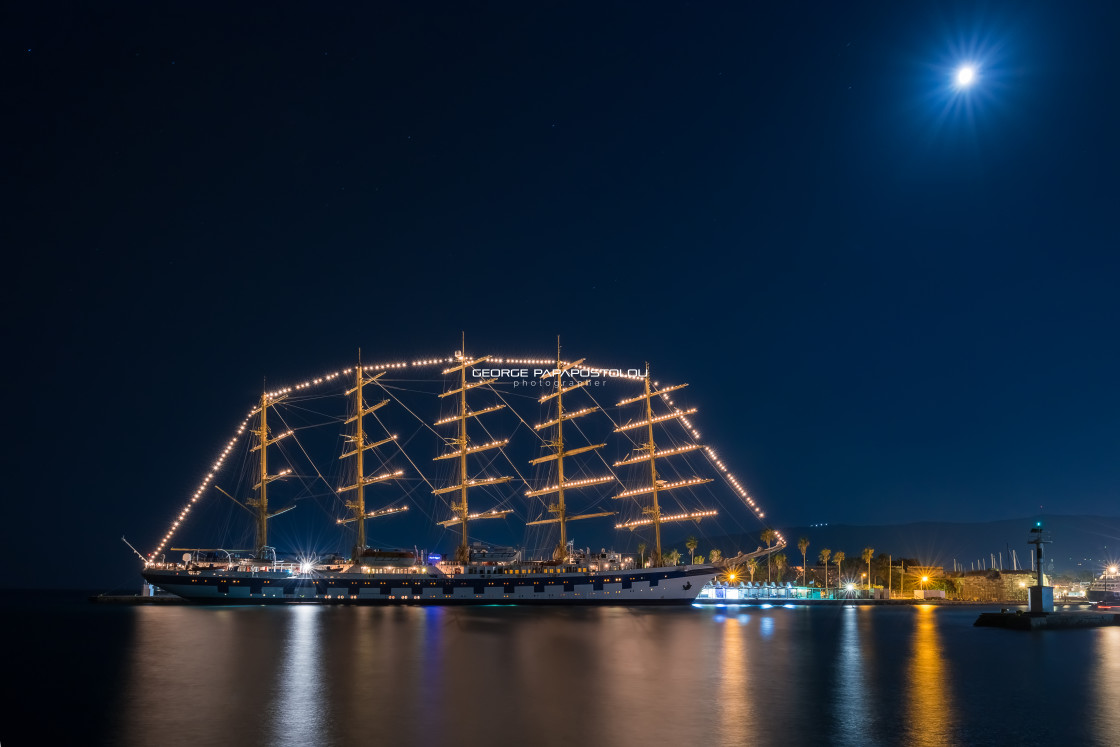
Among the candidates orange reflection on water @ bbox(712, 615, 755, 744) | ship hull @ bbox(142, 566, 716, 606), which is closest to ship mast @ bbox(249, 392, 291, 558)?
ship hull @ bbox(142, 566, 716, 606)

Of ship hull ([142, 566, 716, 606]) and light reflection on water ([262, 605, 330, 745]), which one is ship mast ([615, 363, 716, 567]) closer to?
ship hull ([142, 566, 716, 606])

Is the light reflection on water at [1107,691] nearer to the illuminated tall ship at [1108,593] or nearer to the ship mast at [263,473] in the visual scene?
the illuminated tall ship at [1108,593]

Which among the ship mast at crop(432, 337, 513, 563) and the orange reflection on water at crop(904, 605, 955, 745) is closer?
the orange reflection on water at crop(904, 605, 955, 745)

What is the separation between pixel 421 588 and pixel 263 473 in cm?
1876

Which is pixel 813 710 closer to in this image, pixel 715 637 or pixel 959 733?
pixel 959 733

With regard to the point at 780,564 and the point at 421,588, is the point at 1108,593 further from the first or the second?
the point at 780,564

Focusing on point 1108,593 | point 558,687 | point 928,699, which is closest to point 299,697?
point 558,687

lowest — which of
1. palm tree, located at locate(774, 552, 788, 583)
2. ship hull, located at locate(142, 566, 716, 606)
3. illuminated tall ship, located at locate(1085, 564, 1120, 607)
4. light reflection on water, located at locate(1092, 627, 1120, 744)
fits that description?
palm tree, located at locate(774, 552, 788, 583)

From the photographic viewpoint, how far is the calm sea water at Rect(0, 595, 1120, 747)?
19750 millimetres

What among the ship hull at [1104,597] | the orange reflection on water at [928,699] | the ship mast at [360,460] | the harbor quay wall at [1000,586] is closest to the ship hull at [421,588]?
the ship mast at [360,460]

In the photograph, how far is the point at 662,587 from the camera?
260 ft

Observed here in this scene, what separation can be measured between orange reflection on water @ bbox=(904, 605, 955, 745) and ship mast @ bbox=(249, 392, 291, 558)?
57.3 metres

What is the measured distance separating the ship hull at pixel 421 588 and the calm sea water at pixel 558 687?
2803cm

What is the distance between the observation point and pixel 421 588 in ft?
256
